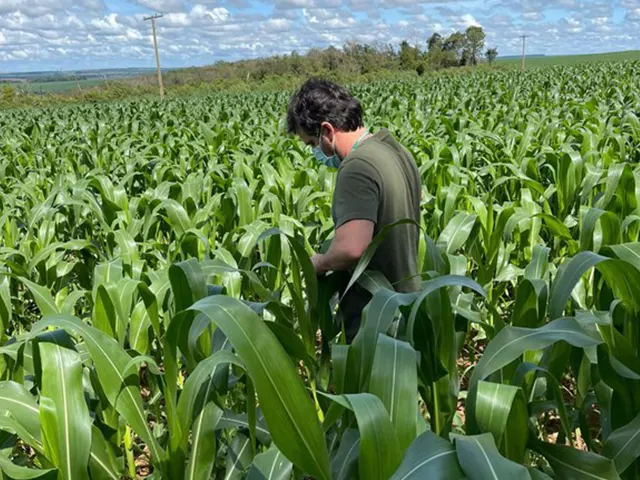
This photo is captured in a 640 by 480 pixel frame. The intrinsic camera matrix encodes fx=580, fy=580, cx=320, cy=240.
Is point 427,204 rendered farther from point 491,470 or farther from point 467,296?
point 491,470

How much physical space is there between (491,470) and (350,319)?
159cm

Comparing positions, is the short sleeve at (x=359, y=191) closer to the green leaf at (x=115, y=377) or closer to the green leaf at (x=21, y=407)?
the green leaf at (x=115, y=377)

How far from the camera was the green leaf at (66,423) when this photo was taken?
132 centimetres

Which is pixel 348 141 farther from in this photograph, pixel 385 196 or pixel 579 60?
pixel 579 60

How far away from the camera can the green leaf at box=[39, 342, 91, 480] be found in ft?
4.32

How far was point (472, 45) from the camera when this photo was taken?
60.8 meters

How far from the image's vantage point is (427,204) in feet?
13.0

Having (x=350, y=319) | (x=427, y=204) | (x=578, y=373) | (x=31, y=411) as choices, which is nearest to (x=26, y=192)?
(x=427, y=204)

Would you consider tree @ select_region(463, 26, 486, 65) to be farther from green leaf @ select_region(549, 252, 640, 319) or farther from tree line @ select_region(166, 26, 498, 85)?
green leaf @ select_region(549, 252, 640, 319)

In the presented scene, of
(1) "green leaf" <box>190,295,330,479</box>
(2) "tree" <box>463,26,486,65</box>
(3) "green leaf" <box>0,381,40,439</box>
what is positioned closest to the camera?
(1) "green leaf" <box>190,295,330,479</box>

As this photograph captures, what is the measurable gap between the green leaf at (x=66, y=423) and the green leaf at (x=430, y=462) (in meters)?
0.76

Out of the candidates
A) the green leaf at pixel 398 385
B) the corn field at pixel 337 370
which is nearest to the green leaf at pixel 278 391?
the corn field at pixel 337 370

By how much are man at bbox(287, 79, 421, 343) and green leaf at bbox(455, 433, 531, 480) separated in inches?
47.9

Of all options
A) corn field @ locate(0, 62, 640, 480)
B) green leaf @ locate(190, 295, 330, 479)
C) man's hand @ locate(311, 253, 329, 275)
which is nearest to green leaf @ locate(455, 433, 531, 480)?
corn field @ locate(0, 62, 640, 480)
